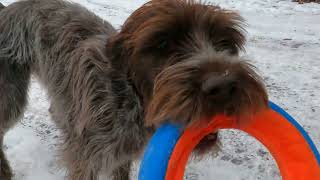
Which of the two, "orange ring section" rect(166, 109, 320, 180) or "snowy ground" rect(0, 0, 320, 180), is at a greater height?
"orange ring section" rect(166, 109, 320, 180)

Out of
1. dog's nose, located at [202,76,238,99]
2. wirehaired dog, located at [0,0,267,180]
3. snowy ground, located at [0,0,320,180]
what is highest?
dog's nose, located at [202,76,238,99]

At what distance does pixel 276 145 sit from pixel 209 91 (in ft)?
2.81

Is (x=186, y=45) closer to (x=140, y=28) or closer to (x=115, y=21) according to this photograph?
(x=140, y=28)

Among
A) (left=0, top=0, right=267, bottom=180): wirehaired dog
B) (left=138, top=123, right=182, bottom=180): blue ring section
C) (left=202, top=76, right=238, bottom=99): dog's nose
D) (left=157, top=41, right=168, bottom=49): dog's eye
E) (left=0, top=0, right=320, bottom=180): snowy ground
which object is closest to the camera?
(left=202, top=76, right=238, bottom=99): dog's nose

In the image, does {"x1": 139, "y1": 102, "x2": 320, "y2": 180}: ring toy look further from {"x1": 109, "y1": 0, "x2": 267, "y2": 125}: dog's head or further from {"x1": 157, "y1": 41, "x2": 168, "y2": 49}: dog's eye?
{"x1": 157, "y1": 41, "x2": 168, "y2": 49}: dog's eye

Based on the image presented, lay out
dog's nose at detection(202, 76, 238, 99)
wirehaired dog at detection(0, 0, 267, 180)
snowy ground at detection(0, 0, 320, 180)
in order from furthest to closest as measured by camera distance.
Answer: snowy ground at detection(0, 0, 320, 180) < wirehaired dog at detection(0, 0, 267, 180) < dog's nose at detection(202, 76, 238, 99)

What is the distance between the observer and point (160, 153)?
299 cm

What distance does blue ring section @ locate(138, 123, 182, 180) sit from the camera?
9.73 ft

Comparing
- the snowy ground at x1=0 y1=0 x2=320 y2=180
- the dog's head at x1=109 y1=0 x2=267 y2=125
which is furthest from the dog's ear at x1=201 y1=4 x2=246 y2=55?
the snowy ground at x1=0 y1=0 x2=320 y2=180

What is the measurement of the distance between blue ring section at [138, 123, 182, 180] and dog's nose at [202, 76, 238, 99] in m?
0.42

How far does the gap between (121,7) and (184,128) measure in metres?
8.35

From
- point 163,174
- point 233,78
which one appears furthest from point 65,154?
point 233,78

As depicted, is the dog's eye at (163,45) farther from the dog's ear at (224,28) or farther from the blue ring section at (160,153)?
the blue ring section at (160,153)

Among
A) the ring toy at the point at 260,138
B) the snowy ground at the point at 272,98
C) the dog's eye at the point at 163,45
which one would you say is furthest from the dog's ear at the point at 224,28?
the snowy ground at the point at 272,98
